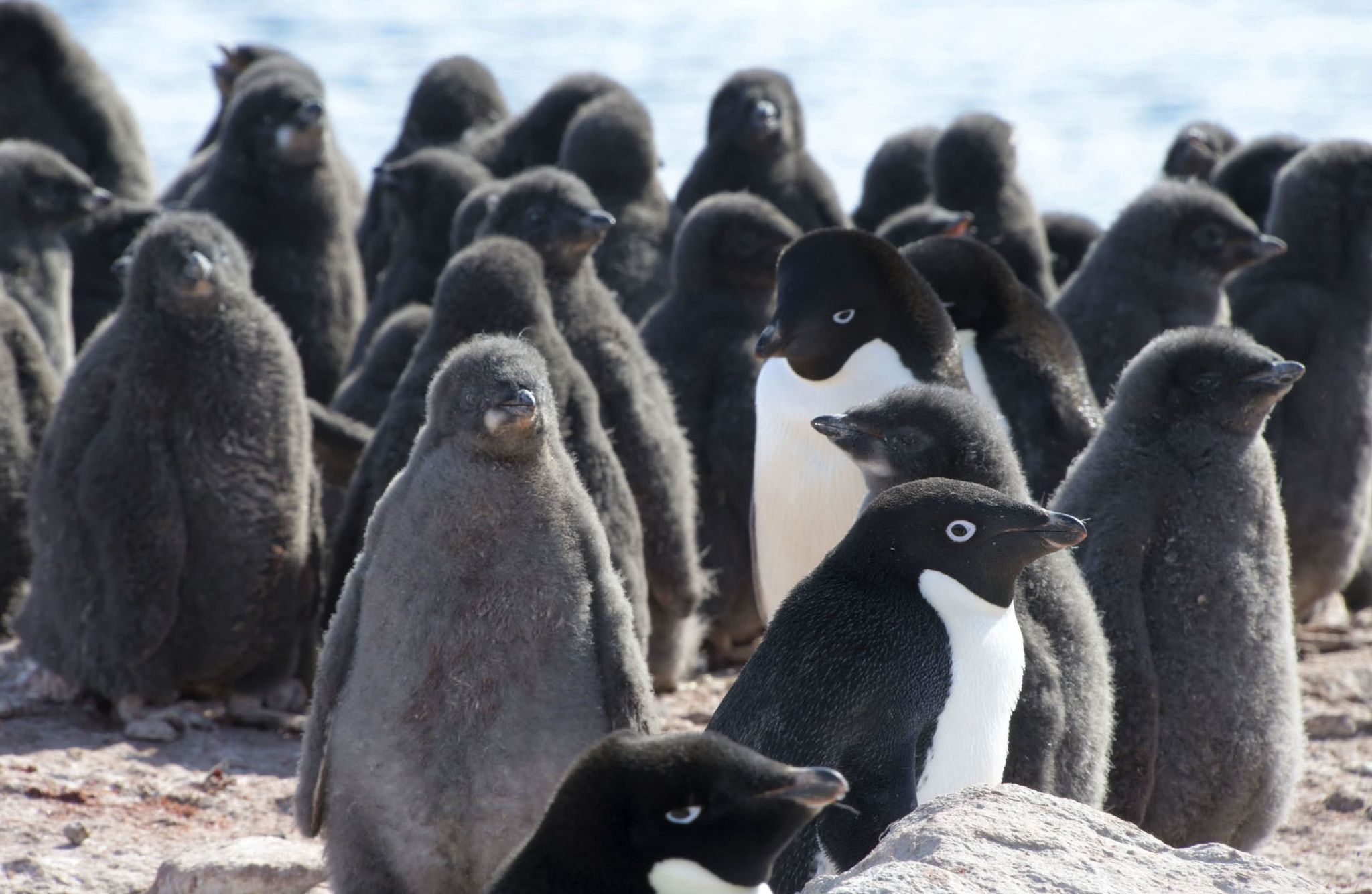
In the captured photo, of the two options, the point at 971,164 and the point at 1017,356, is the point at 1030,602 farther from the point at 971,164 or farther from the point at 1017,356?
the point at 971,164

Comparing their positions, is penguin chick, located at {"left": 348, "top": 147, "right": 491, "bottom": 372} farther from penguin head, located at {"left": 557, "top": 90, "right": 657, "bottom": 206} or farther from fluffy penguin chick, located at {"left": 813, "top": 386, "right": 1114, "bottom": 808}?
fluffy penguin chick, located at {"left": 813, "top": 386, "right": 1114, "bottom": 808}

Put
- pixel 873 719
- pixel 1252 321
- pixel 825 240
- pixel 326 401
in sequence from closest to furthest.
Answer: pixel 873 719
pixel 825 240
pixel 1252 321
pixel 326 401

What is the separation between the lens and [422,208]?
800cm

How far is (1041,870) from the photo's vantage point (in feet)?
8.23

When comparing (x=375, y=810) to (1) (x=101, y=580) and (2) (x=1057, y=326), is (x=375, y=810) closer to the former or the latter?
(1) (x=101, y=580)

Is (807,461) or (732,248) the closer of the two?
(807,461)

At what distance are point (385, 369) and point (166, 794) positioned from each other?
2028 mm

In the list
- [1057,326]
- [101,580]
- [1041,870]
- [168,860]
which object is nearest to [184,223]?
[101,580]

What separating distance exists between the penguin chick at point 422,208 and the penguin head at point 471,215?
0.63 m

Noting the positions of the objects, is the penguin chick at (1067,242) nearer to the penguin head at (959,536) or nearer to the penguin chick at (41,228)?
the penguin chick at (41,228)

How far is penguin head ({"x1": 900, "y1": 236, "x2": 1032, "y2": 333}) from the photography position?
5.62 metres

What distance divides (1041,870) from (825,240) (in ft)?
9.10

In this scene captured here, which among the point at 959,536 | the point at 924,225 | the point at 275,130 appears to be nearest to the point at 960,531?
the point at 959,536

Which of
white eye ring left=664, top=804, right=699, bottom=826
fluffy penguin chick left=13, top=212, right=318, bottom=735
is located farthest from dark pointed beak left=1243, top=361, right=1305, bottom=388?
fluffy penguin chick left=13, top=212, right=318, bottom=735
